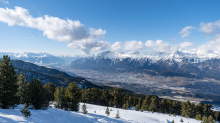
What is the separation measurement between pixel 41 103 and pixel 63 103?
916 cm

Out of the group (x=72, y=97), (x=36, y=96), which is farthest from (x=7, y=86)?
(x=72, y=97)

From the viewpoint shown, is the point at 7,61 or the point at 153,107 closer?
the point at 7,61

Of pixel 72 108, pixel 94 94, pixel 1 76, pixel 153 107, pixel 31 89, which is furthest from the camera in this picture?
pixel 94 94

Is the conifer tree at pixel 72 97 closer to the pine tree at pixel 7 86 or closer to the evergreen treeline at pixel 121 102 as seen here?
the pine tree at pixel 7 86

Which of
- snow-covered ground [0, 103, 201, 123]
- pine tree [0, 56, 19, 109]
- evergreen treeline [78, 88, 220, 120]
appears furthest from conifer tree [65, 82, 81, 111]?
evergreen treeline [78, 88, 220, 120]

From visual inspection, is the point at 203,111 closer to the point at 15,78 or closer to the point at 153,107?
the point at 153,107

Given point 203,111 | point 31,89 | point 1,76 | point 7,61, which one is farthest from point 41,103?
point 203,111

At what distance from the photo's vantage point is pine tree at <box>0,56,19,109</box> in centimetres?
1790

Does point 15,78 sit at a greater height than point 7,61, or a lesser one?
lesser

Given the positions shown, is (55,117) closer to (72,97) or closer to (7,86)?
(7,86)

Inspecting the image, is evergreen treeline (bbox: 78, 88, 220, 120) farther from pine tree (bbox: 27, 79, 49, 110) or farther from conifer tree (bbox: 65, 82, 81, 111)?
pine tree (bbox: 27, 79, 49, 110)

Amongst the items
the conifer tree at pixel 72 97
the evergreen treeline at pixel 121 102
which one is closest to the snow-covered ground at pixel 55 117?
the conifer tree at pixel 72 97

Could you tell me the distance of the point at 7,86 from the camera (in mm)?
18266

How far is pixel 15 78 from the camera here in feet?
62.3
